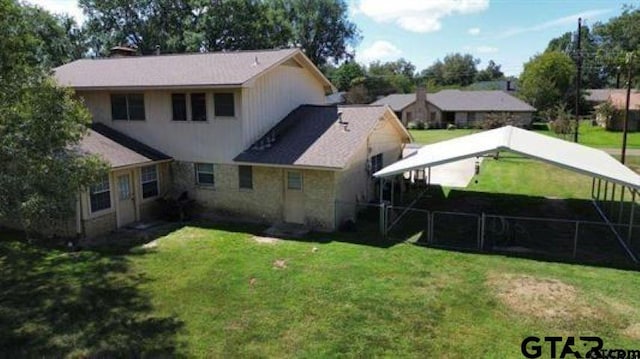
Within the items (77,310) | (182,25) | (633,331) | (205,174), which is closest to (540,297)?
(633,331)

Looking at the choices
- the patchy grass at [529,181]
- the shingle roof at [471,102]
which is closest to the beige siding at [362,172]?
the patchy grass at [529,181]

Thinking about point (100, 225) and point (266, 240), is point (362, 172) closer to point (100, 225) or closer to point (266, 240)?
point (266, 240)

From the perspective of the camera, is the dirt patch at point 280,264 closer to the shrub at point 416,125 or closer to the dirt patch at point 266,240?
the dirt patch at point 266,240

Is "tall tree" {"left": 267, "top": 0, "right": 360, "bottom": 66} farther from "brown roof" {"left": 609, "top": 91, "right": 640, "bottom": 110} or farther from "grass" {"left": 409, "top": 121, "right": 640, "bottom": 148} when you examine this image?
"brown roof" {"left": 609, "top": 91, "right": 640, "bottom": 110}

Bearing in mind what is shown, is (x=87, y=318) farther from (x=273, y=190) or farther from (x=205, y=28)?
(x=205, y=28)

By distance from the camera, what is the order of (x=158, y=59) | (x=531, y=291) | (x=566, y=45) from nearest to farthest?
1. (x=531, y=291)
2. (x=158, y=59)
3. (x=566, y=45)

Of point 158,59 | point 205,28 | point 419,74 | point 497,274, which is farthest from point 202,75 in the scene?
point 419,74
